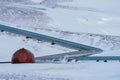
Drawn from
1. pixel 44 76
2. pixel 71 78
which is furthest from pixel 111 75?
pixel 44 76

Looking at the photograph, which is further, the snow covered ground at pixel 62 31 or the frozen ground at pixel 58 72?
the snow covered ground at pixel 62 31

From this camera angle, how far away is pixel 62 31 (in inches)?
227

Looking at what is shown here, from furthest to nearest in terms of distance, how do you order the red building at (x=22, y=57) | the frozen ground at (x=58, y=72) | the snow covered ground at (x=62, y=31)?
the red building at (x=22, y=57), the snow covered ground at (x=62, y=31), the frozen ground at (x=58, y=72)

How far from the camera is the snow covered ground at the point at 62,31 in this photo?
11.0 feet

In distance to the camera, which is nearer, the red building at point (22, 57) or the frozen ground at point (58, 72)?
the frozen ground at point (58, 72)

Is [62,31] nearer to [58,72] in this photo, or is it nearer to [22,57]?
[22,57]

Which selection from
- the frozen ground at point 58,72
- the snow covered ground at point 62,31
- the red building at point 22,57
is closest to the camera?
the frozen ground at point 58,72

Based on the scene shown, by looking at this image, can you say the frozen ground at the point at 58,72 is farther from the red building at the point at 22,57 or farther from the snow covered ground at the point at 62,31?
the red building at the point at 22,57

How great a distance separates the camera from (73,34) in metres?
5.71

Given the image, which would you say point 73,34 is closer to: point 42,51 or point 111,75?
point 42,51

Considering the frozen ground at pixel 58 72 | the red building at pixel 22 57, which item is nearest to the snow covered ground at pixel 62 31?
the frozen ground at pixel 58 72

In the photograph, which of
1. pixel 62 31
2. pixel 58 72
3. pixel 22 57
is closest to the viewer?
pixel 58 72

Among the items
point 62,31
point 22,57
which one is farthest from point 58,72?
point 62,31

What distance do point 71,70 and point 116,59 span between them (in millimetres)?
1365
